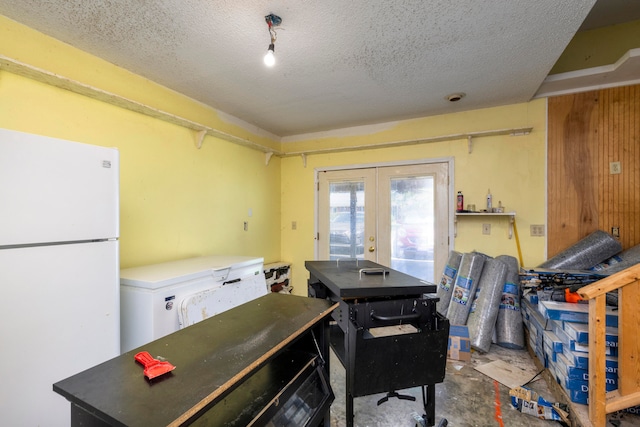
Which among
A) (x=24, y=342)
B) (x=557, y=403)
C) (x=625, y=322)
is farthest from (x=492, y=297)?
(x=24, y=342)

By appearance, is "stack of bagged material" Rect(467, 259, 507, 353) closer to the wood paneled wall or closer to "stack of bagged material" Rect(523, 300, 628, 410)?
"stack of bagged material" Rect(523, 300, 628, 410)

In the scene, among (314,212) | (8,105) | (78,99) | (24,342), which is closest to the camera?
(24,342)

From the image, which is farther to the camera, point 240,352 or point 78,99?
point 78,99

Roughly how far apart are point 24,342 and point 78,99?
5.53ft

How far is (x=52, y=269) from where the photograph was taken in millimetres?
1334

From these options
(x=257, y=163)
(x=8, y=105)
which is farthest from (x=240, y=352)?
(x=257, y=163)

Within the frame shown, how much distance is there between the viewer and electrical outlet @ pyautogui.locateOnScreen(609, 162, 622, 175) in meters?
2.72

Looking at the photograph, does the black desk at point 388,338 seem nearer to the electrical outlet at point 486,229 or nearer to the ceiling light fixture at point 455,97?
the electrical outlet at point 486,229

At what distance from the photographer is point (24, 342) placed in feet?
4.02

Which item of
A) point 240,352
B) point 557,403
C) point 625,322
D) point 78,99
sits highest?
point 78,99

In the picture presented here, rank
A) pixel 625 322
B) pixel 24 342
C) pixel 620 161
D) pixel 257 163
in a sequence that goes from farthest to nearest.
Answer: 1. pixel 257 163
2. pixel 620 161
3. pixel 625 322
4. pixel 24 342

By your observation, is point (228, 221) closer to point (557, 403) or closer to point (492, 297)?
point (492, 297)

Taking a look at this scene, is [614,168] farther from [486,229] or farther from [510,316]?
[510,316]

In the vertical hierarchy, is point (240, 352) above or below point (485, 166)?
below
